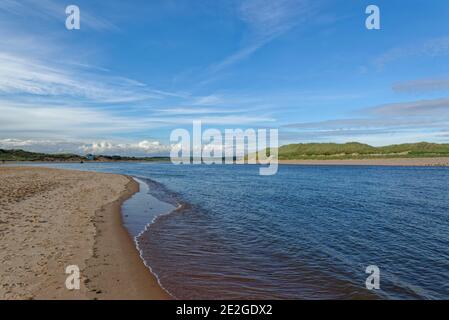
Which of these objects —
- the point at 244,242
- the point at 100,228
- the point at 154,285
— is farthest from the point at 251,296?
the point at 100,228

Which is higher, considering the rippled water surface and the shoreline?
the shoreline

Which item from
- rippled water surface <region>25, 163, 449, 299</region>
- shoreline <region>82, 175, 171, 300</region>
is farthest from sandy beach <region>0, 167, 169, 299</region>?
rippled water surface <region>25, 163, 449, 299</region>

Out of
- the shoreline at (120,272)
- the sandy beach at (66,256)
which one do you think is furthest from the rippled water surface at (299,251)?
the sandy beach at (66,256)

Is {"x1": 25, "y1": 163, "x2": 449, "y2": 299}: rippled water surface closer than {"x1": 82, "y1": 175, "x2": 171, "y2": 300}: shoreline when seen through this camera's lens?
No

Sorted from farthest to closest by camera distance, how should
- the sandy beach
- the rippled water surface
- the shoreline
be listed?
1. the rippled water surface
2. the shoreline
3. the sandy beach

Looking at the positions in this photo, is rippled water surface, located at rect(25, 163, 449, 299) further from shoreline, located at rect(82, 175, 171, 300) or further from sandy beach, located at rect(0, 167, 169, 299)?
sandy beach, located at rect(0, 167, 169, 299)

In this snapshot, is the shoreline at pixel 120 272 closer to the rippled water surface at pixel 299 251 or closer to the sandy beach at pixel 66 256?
the sandy beach at pixel 66 256

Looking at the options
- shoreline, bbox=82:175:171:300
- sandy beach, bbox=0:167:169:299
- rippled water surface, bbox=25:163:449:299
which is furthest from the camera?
rippled water surface, bbox=25:163:449:299

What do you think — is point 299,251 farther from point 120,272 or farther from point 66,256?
point 66,256
